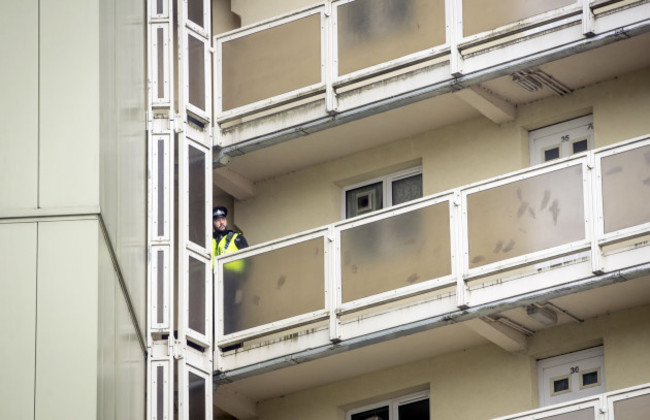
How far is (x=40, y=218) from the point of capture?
74.4ft

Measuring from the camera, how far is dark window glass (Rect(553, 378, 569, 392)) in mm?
29188

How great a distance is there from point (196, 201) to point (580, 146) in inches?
186

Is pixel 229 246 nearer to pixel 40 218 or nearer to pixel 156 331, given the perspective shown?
pixel 156 331

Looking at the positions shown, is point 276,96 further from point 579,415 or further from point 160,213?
point 579,415

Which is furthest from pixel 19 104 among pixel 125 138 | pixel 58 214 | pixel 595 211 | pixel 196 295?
pixel 595 211

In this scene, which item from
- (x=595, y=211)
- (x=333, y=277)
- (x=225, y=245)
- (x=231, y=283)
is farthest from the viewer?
(x=225, y=245)

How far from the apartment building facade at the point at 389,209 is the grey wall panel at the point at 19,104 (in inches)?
79.9

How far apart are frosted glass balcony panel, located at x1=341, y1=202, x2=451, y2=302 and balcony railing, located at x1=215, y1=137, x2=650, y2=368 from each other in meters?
0.01

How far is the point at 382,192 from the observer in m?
31.5

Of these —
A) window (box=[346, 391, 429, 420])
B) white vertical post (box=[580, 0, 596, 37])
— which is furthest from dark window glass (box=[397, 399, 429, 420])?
white vertical post (box=[580, 0, 596, 37])

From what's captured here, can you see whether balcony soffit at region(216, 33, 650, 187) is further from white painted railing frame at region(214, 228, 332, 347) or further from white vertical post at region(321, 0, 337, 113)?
white painted railing frame at region(214, 228, 332, 347)

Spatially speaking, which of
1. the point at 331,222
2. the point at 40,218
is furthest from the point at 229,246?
the point at 40,218

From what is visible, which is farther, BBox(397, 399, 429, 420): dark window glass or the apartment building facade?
BBox(397, 399, 429, 420): dark window glass

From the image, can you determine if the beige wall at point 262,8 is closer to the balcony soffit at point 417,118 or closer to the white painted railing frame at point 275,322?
the balcony soffit at point 417,118
